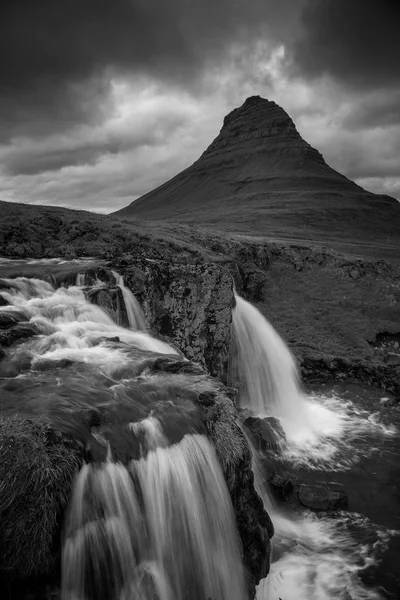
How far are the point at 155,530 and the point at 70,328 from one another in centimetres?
844

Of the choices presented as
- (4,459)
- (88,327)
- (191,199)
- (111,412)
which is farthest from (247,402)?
(191,199)

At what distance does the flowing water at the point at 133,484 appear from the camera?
24.4ft

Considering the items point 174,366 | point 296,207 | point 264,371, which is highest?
point 296,207

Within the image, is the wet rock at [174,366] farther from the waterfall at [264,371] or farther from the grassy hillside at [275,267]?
the grassy hillside at [275,267]

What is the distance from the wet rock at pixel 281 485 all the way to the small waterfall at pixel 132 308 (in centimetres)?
896

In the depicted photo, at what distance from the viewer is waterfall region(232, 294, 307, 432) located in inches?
902

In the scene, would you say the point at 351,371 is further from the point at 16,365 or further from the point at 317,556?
the point at 16,365

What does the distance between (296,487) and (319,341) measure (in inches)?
749

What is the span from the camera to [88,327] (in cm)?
1549

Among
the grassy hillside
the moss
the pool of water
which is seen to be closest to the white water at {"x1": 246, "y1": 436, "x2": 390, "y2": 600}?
the pool of water

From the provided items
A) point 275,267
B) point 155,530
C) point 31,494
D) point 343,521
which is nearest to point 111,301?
point 155,530

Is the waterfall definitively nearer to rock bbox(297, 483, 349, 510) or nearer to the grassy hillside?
the grassy hillside

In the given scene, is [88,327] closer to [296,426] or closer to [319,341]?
[296,426]

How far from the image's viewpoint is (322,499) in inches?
583
